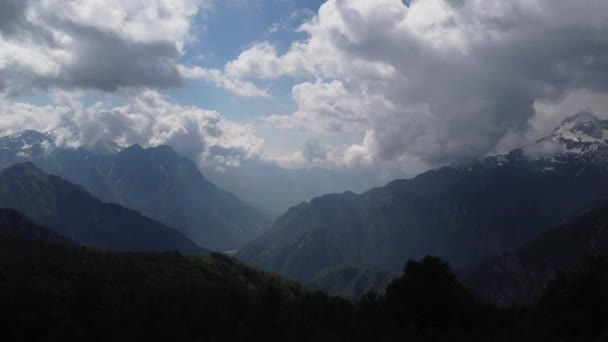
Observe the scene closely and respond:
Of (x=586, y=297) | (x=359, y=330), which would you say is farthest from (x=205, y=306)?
(x=586, y=297)

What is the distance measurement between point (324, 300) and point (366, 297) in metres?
13.9

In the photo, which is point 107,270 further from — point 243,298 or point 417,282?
point 417,282

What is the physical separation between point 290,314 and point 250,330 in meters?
14.6

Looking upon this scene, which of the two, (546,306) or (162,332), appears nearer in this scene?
(162,332)

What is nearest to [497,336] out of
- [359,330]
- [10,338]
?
[359,330]

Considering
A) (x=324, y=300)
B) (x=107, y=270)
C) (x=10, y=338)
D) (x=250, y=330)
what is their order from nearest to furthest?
1. (x=10, y=338)
2. (x=250, y=330)
3. (x=324, y=300)
4. (x=107, y=270)

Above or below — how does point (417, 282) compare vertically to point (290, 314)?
above

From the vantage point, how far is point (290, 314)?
69.2 m

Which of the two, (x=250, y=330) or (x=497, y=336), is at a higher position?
(x=497, y=336)

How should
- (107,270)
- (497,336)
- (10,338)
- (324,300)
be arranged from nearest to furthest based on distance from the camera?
(10,338)
(497,336)
(324,300)
(107,270)

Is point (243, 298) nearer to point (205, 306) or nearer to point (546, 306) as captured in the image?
point (205, 306)

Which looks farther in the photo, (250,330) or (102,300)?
(102,300)

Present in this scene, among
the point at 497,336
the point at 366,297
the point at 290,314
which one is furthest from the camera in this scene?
the point at 366,297

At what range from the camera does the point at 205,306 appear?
6366cm
